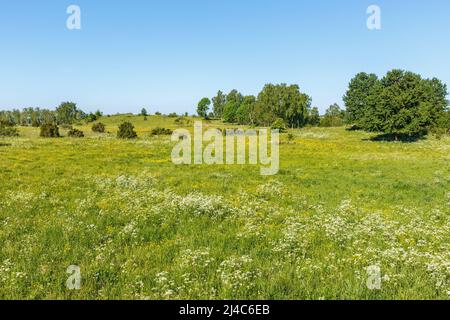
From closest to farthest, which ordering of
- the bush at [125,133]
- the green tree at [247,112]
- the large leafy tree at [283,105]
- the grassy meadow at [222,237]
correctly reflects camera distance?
the grassy meadow at [222,237] < the bush at [125,133] < the large leafy tree at [283,105] < the green tree at [247,112]

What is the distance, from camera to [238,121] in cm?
14275

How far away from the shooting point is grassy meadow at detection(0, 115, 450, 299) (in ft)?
27.5

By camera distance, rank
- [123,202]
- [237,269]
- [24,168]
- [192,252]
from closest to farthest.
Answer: [237,269] → [192,252] → [123,202] → [24,168]

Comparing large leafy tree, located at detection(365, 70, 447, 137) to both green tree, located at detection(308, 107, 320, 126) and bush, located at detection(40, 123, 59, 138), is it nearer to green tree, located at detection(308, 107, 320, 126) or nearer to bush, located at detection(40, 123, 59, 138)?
bush, located at detection(40, 123, 59, 138)

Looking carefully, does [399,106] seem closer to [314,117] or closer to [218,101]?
[314,117]

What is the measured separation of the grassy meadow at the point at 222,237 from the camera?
329 inches

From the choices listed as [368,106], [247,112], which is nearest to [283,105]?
[247,112]

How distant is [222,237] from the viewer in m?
11.8

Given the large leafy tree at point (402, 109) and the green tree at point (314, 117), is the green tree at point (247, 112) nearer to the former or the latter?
the green tree at point (314, 117)

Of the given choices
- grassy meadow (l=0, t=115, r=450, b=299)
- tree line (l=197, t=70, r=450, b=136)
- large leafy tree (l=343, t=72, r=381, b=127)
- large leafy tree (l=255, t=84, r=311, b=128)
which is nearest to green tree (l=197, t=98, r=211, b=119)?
tree line (l=197, t=70, r=450, b=136)

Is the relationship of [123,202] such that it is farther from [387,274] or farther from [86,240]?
[387,274]

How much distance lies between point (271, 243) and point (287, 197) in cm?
762

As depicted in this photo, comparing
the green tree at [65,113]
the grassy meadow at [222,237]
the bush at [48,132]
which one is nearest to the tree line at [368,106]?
the grassy meadow at [222,237]
